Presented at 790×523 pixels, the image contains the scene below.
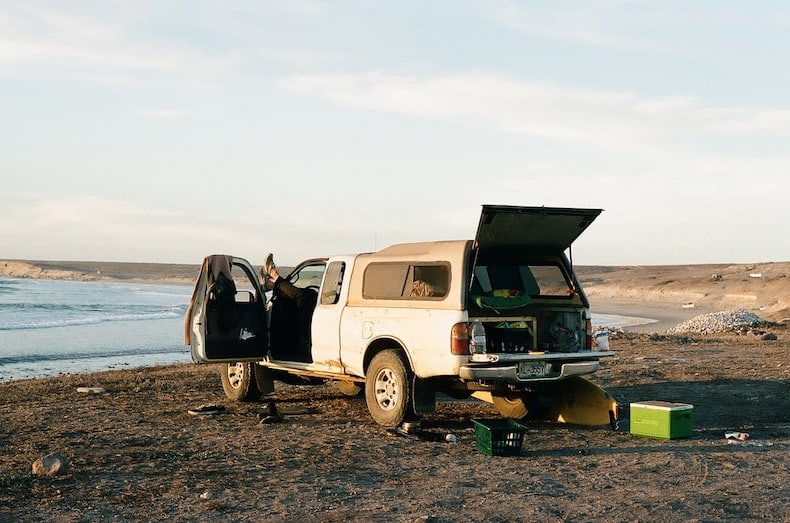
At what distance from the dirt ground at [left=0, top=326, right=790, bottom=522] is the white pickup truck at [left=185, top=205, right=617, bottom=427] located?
52cm

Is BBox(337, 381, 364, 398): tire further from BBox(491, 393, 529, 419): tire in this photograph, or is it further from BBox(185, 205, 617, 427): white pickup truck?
BBox(491, 393, 529, 419): tire

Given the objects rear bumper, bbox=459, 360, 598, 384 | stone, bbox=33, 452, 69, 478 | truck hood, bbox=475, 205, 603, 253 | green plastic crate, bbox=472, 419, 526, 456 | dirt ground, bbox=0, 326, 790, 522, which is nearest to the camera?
dirt ground, bbox=0, 326, 790, 522

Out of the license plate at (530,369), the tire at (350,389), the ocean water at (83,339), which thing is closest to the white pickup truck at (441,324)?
the license plate at (530,369)

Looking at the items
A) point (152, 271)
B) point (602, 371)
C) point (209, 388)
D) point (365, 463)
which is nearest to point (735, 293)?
point (602, 371)

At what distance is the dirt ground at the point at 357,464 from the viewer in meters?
6.62

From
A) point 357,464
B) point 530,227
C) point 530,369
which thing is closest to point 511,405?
point 530,369

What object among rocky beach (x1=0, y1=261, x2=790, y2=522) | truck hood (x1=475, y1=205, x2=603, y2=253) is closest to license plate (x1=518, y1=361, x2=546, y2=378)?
rocky beach (x1=0, y1=261, x2=790, y2=522)

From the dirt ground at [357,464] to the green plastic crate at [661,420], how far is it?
0.13m

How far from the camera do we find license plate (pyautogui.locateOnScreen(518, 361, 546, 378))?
959 cm

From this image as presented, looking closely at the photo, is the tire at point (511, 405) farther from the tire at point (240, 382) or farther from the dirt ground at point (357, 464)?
the tire at point (240, 382)

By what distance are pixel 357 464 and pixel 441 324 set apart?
74.7 inches

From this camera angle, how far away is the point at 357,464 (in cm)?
819

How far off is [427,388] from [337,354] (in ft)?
4.66

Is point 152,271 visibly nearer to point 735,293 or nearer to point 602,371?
point 735,293
